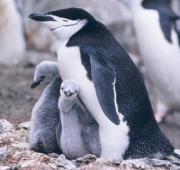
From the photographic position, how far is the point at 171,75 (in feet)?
28.6

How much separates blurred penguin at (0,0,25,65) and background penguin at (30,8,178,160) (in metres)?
5.64

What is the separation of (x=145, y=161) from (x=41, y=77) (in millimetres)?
878

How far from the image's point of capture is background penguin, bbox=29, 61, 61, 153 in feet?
17.7

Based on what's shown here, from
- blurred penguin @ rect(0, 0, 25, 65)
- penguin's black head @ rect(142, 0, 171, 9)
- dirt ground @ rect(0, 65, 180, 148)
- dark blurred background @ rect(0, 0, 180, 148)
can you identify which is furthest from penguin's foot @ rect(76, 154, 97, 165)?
blurred penguin @ rect(0, 0, 25, 65)

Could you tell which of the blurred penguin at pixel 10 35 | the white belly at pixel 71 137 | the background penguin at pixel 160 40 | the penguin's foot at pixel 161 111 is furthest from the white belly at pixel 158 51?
the white belly at pixel 71 137

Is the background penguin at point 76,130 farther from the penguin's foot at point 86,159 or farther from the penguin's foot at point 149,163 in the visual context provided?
A: the penguin's foot at point 149,163

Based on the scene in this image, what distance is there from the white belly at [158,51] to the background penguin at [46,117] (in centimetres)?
314

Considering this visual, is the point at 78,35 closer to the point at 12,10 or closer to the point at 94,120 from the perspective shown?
the point at 94,120

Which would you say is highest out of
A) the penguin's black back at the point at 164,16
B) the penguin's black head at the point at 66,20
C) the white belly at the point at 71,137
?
the penguin's black head at the point at 66,20

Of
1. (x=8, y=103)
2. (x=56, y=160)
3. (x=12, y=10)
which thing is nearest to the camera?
(x=56, y=160)

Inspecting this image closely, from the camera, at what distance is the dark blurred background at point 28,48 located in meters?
8.58

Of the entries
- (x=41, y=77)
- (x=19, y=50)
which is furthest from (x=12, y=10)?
(x=41, y=77)

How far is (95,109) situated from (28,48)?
25.0ft

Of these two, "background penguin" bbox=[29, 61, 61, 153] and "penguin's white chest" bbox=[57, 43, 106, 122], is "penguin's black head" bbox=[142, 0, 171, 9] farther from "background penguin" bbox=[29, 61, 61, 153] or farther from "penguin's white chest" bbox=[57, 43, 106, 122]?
"penguin's white chest" bbox=[57, 43, 106, 122]
